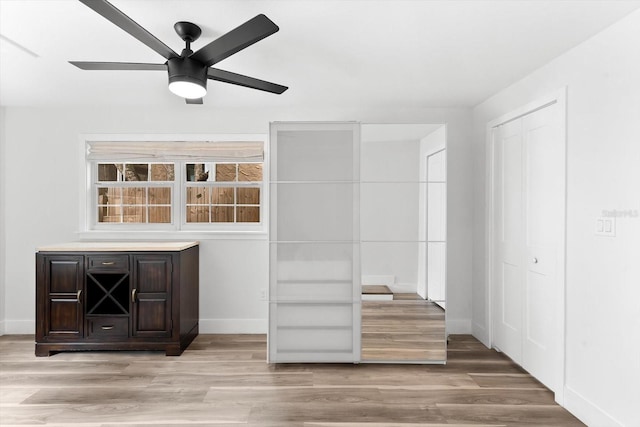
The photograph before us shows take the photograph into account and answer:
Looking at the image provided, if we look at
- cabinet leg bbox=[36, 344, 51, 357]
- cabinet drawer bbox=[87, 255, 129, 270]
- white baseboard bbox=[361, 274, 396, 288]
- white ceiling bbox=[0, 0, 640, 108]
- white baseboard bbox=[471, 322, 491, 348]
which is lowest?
cabinet leg bbox=[36, 344, 51, 357]

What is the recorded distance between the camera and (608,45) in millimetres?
2533

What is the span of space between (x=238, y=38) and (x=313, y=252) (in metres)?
1.99

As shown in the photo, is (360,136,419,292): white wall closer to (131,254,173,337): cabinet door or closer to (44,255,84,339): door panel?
(131,254,173,337): cabinet door

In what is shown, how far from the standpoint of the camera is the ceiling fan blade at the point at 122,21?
1.77m

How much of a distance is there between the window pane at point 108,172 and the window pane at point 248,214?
4.51 feet

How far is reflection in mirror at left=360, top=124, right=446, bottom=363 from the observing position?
362 cm

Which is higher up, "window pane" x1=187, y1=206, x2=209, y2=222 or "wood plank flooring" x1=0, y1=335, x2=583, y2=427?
"window pane" x1=187, y1=206, x2=209, y2=222

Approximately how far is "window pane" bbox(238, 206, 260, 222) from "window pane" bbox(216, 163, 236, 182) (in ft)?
1.11

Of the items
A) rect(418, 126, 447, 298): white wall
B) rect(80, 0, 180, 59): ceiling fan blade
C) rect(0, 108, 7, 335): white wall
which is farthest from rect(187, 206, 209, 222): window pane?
rect(80, 0, 180, 59): ceiling fan blade

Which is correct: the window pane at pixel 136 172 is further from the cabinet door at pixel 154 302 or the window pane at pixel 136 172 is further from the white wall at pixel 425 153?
the white wall at pixel 425 153

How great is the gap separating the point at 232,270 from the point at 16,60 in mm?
2530

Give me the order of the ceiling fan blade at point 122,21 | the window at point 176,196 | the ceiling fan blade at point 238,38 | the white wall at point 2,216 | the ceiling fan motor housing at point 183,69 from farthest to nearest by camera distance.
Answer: the window at point 176,196 → the white wall at point 2,216 → the ceiling fan motor housing at point 183,69 → the ceiling fan blade at point 238,38 → the ceiling fan blade at point 122,21

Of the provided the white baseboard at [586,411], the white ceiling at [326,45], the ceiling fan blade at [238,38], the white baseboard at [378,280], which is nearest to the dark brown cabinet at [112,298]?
the white ceiling at [326,45]

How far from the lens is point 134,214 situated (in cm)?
471
